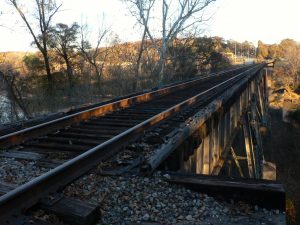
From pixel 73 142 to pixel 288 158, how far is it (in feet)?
96.8

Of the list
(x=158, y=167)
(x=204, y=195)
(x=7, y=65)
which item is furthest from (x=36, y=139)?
(x=7, y=65)

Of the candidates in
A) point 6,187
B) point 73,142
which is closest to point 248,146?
point 73,142

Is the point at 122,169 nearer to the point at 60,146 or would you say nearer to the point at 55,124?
the point at 60,146

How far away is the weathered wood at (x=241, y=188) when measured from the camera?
110 inches

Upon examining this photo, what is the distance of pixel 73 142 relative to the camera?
486 centimetres

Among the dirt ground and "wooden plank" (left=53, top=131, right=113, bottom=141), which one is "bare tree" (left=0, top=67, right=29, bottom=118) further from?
the dirt ground

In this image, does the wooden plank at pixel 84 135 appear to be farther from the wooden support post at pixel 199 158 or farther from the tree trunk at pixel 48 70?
the tree trunk at pixel 48 70

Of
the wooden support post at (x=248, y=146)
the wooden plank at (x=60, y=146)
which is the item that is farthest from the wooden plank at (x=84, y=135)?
the wooden support post at (x=248, y=146)

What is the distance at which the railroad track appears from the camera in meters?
2.73

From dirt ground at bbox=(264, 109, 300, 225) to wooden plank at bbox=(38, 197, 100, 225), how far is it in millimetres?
18189

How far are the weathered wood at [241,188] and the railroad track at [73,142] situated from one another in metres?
0.69

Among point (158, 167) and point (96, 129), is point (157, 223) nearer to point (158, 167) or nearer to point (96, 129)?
point (158, 167)

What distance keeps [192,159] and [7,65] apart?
16.0 metres

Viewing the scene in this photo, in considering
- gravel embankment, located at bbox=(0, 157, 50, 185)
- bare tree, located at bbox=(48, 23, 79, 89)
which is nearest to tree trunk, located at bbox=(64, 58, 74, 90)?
bare tree, located at bbox=(48, 23, 79, 89)
